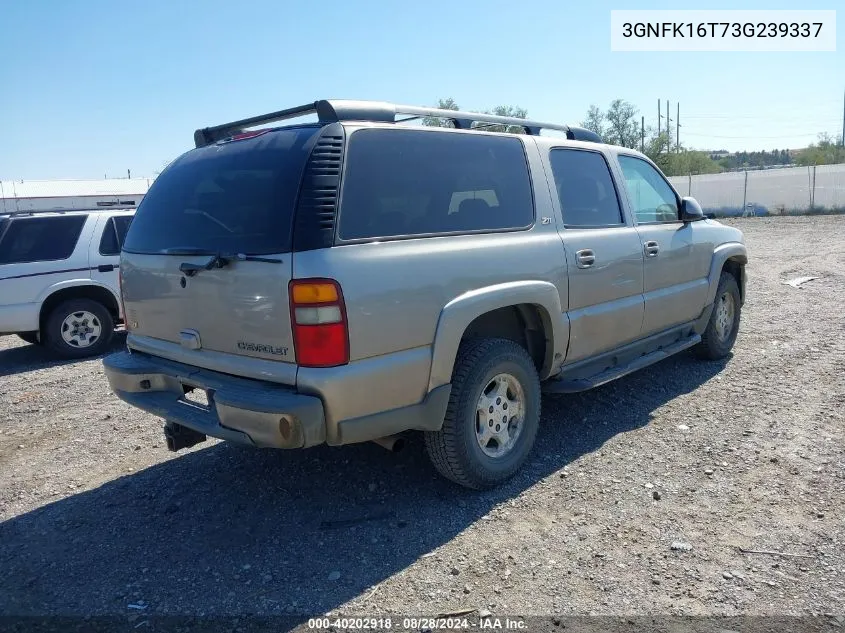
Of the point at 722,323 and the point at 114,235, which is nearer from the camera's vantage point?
the point at 722,323

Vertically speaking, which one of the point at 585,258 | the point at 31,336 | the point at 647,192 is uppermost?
the point at 647,192

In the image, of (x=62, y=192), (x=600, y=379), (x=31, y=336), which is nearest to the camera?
(x=600, y=379)

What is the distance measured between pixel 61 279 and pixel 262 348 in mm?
5583

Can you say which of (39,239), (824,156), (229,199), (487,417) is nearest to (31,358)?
(39,239)

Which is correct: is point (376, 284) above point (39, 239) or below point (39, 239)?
below

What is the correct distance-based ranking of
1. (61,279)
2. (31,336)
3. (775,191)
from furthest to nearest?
(775,191)
(31,336)
(61,279)

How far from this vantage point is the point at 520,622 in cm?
270

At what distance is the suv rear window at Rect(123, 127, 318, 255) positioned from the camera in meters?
3.12

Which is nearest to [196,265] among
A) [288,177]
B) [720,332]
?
[288,177]

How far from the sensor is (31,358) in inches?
313

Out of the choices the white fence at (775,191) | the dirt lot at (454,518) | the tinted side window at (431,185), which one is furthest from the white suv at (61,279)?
the white fence at (775,191)

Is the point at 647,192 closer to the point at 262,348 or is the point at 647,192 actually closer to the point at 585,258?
the point at 585,258

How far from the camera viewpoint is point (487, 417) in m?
3.80

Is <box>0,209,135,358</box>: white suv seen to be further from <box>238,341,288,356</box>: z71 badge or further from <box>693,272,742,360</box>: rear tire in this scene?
<box>693,272,742,360</box>: rear tire
